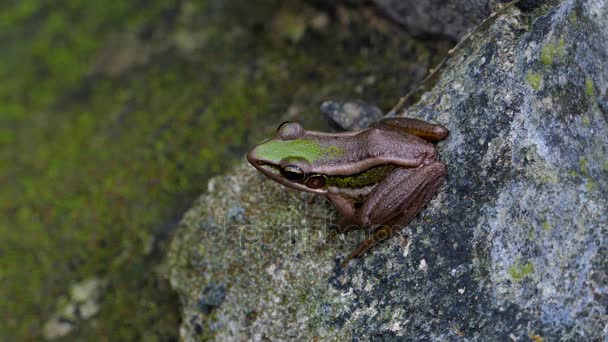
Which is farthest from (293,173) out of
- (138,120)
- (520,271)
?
(138,120)

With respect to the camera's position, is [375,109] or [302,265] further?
[375,109]

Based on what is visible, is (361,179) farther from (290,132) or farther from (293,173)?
(290,132)

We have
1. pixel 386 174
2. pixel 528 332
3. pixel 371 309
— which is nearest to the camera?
pixel 528 332

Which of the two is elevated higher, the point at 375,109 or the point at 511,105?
the point at 511,105

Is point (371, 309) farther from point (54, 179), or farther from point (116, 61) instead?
point (116, 61)

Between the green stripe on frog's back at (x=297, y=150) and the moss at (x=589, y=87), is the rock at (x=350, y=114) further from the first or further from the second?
the moss at (x=589, y=87)

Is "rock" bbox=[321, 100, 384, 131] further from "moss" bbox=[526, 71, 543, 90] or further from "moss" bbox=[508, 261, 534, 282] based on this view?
"moss" bbox=[508, 261, 534, 282]

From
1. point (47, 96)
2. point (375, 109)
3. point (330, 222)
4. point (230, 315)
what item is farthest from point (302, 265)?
point (47, 96)
